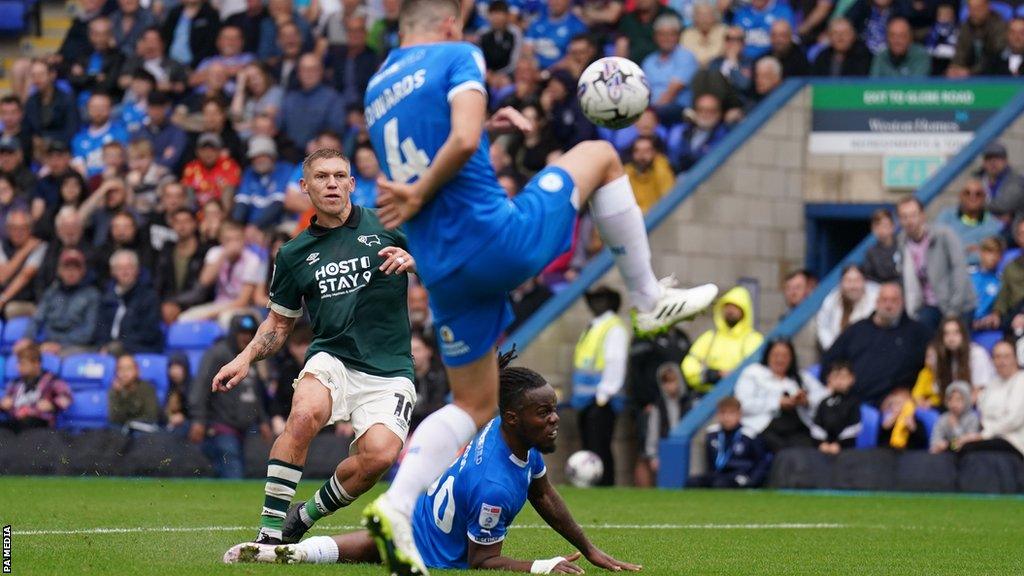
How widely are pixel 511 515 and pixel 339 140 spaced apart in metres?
14.6

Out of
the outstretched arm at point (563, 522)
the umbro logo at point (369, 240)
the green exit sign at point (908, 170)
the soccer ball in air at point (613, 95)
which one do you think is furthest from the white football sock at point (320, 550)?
the green exit sign at point (908, 170)

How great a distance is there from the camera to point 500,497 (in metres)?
8.52

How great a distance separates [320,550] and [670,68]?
13840 millimetres

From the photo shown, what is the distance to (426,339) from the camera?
19062 mm

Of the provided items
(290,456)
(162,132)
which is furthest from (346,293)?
(162,132)

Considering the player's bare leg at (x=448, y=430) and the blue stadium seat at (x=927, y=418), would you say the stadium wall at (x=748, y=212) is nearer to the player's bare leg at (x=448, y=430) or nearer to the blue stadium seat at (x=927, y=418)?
the blue stadium seat at (x=927, y=418)

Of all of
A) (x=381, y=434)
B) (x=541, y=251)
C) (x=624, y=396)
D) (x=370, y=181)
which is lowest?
(x=624, y=396)

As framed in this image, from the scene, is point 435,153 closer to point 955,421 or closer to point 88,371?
point 955,421

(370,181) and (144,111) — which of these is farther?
(144,111)

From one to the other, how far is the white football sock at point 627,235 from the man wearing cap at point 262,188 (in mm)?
14264

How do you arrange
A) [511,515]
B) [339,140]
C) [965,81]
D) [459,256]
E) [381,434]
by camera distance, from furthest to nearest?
[339,140] → [965,81] → [381,434] → [511,515] → [459,256]

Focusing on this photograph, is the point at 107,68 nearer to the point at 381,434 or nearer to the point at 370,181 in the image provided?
the point at 370,181

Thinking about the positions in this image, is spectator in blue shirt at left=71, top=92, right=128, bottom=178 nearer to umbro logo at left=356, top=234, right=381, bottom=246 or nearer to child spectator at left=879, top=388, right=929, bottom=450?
child spectator at left=879, top=388, right=929, bottom=450

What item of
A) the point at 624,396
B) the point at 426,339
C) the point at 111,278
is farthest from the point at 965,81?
the point at 111,278
